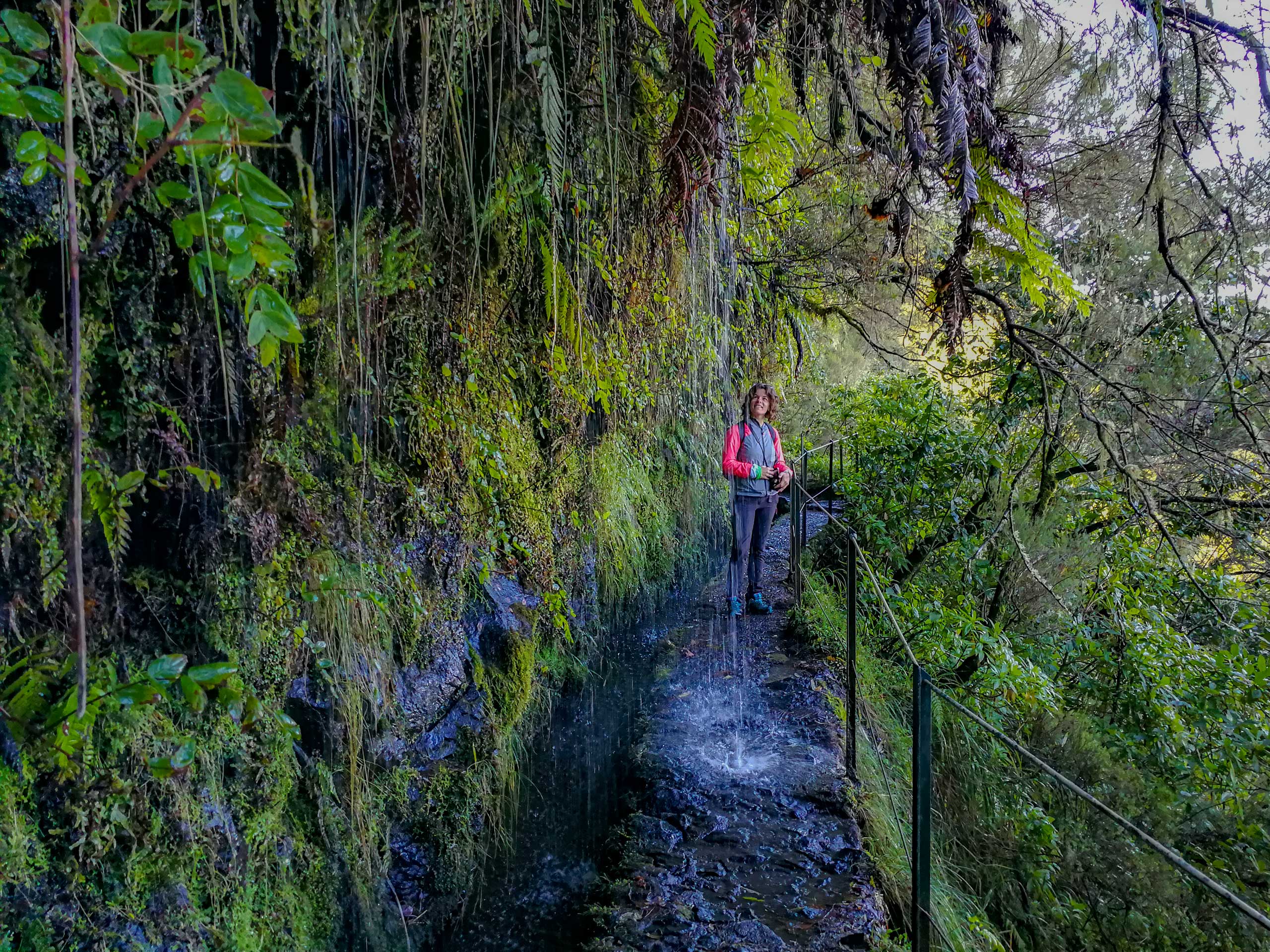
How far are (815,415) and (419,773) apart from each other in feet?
40.0

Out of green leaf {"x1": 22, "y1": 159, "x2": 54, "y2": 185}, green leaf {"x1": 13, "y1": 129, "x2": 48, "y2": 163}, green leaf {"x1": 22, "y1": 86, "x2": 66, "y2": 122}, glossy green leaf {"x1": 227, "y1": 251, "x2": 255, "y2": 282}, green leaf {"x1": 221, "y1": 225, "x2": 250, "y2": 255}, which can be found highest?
green leaf {"x1": 22, "y1": 86, "x2": 66, "y2": 122}

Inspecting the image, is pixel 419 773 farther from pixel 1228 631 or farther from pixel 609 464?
pixel 1228 631

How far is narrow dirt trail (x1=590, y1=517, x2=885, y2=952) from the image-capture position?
266 cm

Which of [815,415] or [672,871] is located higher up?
[815,415]

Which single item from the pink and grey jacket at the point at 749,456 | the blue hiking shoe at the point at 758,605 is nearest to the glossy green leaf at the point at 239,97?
the pink and grey jacket at the point at 749,456

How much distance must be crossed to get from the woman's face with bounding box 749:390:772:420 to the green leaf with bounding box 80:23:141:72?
4750mm

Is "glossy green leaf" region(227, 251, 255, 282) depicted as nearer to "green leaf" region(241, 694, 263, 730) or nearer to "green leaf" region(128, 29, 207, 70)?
"green leaf" region(128, 29, 207, 70)

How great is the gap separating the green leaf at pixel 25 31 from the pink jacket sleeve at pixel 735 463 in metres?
4.66

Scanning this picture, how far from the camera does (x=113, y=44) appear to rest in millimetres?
1062

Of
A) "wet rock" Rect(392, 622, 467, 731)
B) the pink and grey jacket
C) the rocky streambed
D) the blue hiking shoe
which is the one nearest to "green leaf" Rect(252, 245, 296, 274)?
"wet rock" Rect(392, 622, 467, 731)

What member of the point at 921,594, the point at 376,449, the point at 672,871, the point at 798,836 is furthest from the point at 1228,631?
the point at 376,449

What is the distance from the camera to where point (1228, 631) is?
471 cm

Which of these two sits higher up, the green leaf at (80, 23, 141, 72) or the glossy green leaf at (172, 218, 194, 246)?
the green leaf at (80, 23, 141, 72)

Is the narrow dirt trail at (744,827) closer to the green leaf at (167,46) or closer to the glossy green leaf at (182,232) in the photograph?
the glossy green leaf at (182,232)
